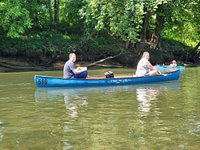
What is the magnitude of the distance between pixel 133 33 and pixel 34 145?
25.0 m

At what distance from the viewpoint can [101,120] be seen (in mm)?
8828

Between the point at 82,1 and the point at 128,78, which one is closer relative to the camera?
the point at 128,78

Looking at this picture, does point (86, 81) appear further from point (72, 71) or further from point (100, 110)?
point (100, 110)

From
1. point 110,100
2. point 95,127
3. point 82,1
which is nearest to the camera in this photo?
point 95,127

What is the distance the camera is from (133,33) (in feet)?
102

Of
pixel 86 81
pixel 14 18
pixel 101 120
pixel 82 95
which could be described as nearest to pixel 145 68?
pixel 86 81

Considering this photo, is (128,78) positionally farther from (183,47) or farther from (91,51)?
(183,47)

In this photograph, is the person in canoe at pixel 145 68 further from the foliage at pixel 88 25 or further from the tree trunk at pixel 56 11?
the tree trunk at pixel 56 11

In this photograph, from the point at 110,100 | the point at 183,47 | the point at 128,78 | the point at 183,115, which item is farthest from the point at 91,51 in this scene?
the point at 183,115

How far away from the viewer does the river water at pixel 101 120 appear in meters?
6.73

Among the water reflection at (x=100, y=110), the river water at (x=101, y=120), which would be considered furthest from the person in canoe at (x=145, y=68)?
the river water at (x=101, y=120)

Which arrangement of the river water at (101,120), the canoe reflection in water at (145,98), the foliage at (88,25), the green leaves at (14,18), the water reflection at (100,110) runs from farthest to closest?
the foliage at (88,25) → the green leaves at (14,18) → the canoe reflection in water at (145,98) → the water reflection at (100,110) → the river water at (101,120)

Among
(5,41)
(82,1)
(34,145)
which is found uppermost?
(82,1)

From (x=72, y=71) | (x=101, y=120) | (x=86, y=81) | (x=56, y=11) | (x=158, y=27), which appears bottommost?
(x=101, y=120)
